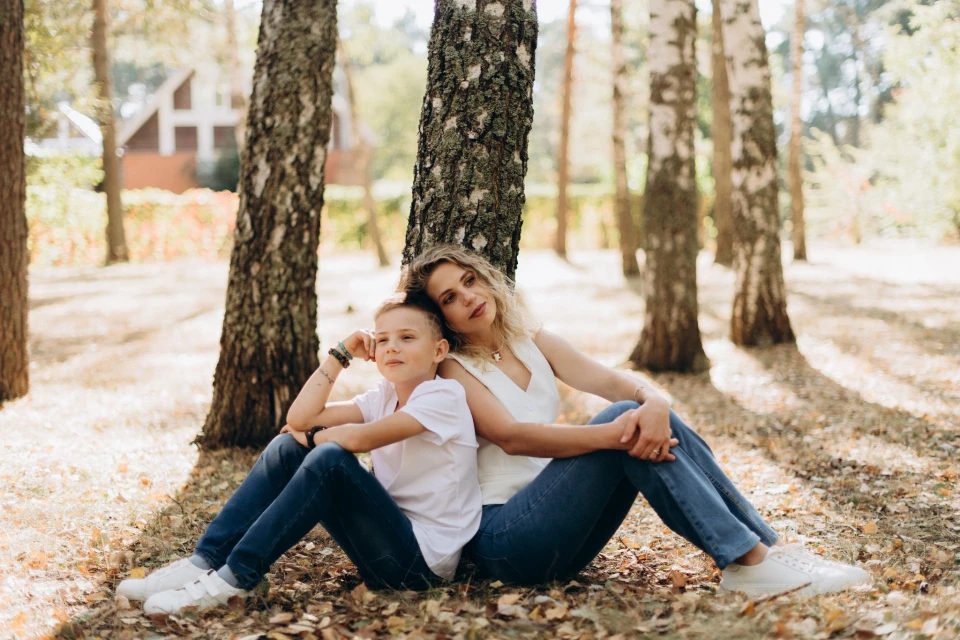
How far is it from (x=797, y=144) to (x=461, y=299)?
15302 millimetres

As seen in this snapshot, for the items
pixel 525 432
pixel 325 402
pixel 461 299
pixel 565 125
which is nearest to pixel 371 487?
pixel 325 402

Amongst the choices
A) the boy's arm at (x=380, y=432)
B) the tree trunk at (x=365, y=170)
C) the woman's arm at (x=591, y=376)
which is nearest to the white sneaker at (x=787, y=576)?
the woman's arm at (x=591, y=376)

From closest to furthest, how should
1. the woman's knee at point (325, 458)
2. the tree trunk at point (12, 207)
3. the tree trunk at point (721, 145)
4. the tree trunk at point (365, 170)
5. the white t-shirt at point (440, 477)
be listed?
the woman's knee at point (325, 458)
the white t-shirt at point (440, 477)
the tree trunk at point (12, 207)
the tree trunk at point (721, 145)
the tree trunk at point (365, 170)

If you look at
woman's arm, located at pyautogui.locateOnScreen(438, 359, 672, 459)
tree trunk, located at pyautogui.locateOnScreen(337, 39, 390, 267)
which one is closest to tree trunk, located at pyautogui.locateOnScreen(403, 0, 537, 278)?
woman's arm, located at pyautogui.locateOnScreen(438, 359, 672, 459)

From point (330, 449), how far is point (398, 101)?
52.3 meters

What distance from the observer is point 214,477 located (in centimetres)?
498

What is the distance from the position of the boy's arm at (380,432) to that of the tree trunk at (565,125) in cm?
1542

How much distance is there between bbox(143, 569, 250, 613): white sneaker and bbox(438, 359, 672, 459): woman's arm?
3.29ft

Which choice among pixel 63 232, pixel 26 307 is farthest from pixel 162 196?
pixel 26 307

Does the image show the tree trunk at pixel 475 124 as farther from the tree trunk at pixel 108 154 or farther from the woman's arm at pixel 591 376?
the tree trunk at pixel 108 154

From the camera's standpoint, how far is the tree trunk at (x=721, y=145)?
14.2m

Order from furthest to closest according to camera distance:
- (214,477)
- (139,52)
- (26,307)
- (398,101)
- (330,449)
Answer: (398,101) < (139,52) < (26,307) < (214,477) < (330,449)

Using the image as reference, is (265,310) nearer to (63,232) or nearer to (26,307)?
(26,307)

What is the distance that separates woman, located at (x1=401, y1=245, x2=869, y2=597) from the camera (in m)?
3.05
